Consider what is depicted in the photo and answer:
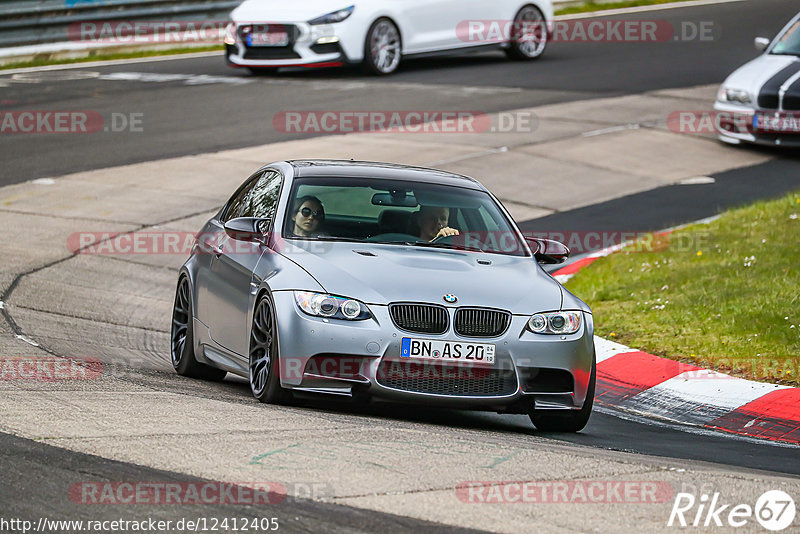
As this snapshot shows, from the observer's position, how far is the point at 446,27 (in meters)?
23.8

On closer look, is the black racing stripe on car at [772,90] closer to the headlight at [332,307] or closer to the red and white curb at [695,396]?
the red and white curb at [695,396]

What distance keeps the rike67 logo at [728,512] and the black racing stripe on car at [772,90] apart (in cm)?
1347

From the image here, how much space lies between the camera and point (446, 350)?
7414 mm

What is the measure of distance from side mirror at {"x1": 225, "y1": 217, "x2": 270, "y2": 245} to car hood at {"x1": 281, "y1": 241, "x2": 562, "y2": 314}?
322 mm

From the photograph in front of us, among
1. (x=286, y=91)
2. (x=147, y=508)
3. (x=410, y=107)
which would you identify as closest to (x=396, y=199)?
(x=147, y=508)

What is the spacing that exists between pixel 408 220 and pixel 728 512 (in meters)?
3.61

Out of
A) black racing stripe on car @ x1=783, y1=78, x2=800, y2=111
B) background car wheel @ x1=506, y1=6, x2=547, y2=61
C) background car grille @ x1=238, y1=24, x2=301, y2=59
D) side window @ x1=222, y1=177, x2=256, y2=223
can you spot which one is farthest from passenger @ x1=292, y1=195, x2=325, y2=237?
background car wheel @ x1=506, y1=6, x2=547, y2=61

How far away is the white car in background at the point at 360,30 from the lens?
72.3 ft

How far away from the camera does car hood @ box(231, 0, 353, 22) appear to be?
2188 centimetres

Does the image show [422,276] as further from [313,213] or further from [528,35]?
[528,35]

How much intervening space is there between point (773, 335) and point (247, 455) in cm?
535

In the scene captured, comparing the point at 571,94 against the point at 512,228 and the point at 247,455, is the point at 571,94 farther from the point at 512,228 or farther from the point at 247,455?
the point at 247,455

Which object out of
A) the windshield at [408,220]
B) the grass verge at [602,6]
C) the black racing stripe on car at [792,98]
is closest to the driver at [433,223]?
the windshield at [408,220]

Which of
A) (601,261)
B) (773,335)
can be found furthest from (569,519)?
(601,261)
